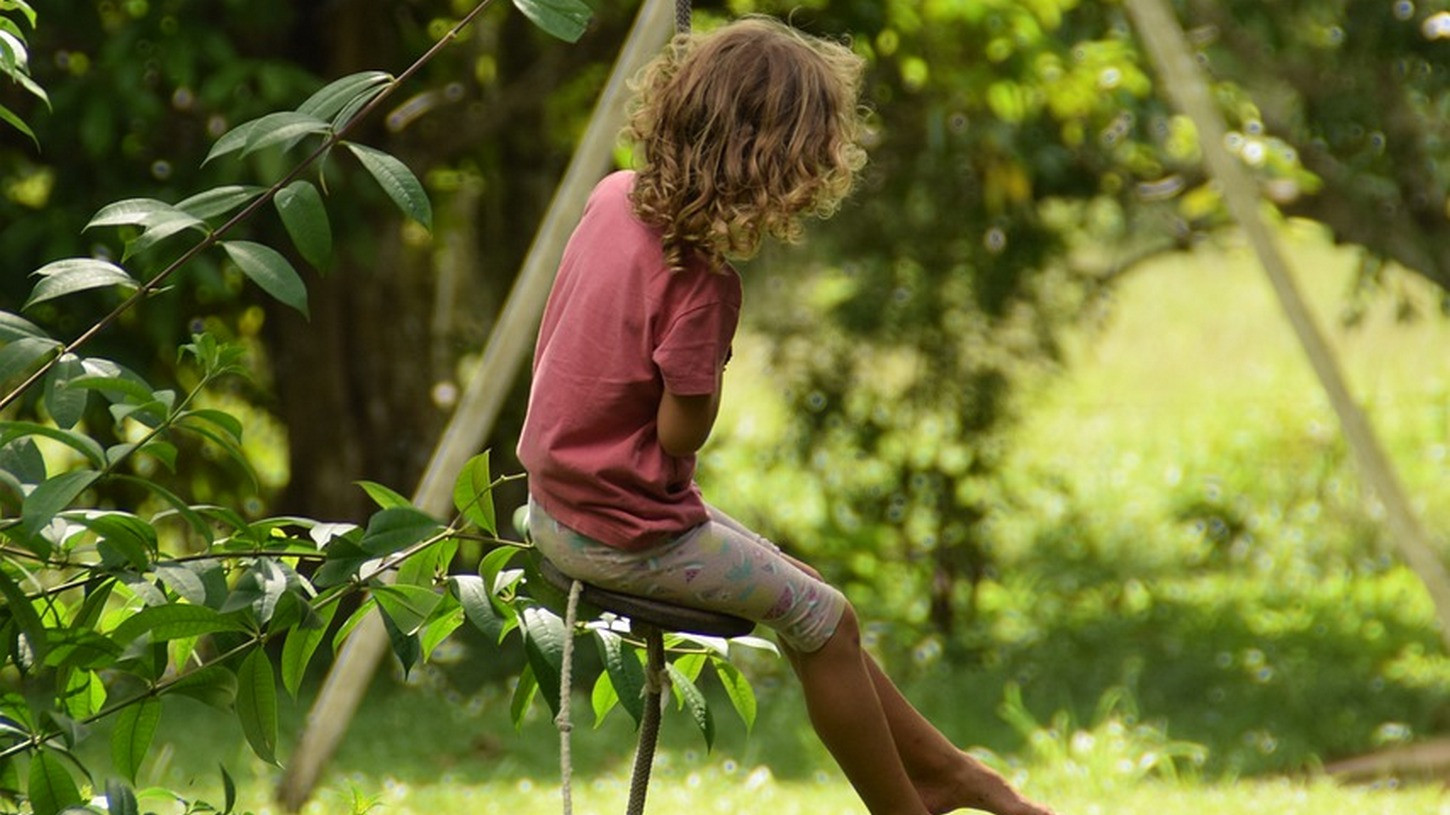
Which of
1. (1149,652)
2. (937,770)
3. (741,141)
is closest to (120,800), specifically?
(741,141)

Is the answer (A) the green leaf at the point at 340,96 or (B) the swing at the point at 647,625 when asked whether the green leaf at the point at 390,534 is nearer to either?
(B) the swing at the point at 647,625

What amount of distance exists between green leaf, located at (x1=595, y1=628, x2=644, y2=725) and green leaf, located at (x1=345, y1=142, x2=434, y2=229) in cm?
65

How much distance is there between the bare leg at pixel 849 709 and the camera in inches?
104

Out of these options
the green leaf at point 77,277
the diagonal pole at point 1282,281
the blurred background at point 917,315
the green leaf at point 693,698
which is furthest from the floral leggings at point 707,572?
the blurred background at point 917,315

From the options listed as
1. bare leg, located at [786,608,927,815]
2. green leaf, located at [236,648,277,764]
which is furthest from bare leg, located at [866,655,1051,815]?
green leaf, located at [236,648,277,764]

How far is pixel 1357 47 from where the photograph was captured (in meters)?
6.49

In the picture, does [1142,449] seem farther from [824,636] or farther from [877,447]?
[824,636]

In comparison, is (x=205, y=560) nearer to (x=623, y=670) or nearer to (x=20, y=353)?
(x=20, y=353)

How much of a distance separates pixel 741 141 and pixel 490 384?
203 centimetres

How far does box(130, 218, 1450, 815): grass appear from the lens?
494 cm

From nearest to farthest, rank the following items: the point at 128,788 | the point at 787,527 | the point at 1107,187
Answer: the point at 128,788 < the point at 1107,187 < the point at 787,527

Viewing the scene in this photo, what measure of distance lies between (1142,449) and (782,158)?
7.40 m

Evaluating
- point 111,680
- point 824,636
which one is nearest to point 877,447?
point 111,680

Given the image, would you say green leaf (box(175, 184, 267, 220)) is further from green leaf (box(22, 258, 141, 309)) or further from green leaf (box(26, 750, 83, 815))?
green leaf (box(26, 750, 83, 815))
